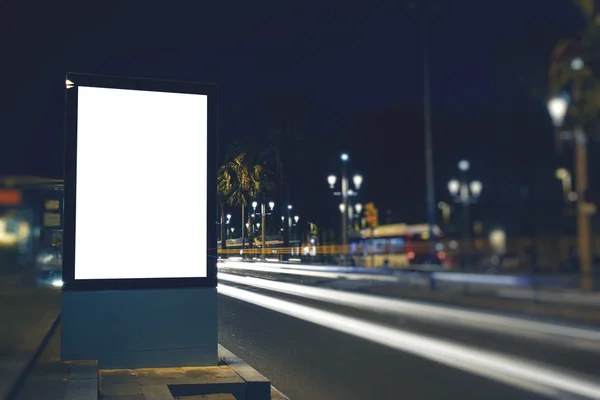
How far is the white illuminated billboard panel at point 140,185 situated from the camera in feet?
21.3

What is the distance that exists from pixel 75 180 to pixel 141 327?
1.68 metres

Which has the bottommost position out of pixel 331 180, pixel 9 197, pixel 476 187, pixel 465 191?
pixel 9 197

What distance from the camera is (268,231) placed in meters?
10.5

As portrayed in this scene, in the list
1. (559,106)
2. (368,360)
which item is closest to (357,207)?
(368,360)

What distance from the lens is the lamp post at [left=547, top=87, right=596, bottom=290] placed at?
2.35 meters

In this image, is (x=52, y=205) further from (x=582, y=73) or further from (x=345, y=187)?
(x=345, y=187)

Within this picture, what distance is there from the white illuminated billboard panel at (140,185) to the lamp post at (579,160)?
13.1 ft

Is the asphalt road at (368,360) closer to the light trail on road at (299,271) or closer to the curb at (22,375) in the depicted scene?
the light trail on road at (299,271)

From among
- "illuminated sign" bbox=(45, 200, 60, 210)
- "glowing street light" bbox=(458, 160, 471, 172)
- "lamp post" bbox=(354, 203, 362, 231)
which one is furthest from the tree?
"glowing street light" bbox=(458, 160, 471, 172)

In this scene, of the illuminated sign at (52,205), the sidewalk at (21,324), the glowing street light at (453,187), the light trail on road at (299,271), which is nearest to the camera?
the sidewalk at (21,324)

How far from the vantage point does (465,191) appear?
24.6 m

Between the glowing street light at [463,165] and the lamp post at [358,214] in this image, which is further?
the glowing street light at [463,165]

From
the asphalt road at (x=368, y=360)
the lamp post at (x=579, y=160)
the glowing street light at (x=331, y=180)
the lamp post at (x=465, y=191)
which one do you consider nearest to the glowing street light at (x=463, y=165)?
the lamp post at (x=465, y=191)

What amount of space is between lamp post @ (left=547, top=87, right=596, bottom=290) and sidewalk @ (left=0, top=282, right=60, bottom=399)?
435 cm
